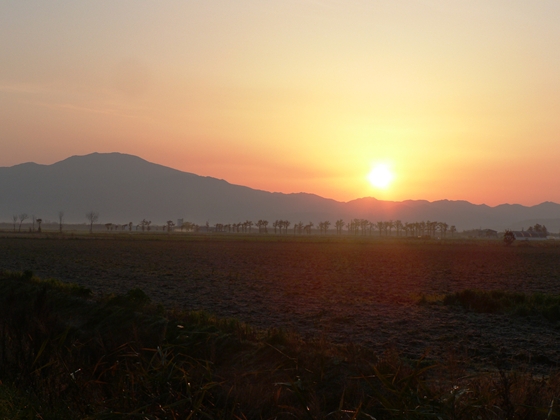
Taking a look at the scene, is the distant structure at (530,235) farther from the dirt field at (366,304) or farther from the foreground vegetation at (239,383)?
the foreground vegetation at (239,383)

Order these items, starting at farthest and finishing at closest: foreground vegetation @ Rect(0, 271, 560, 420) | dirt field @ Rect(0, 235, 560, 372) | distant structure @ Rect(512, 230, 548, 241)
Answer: distant structure @ Rect(512, 230, 548, 241) < dirt field @ Rect(0, 235, 560, 372) < foreground vegetation @ Rect(0, 271, 560, 420)

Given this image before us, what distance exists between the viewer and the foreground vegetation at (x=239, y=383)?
5977 mm

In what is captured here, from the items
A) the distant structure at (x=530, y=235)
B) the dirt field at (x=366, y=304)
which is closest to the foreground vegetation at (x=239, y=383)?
the dirt field at (x=366, y=304)

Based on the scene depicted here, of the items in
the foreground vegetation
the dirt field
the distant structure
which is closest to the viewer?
the foreground vegetation

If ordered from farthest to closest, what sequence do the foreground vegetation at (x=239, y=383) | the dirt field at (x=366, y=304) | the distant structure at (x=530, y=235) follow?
1. the distant structure at (x=530, y=235)
2. the dirt field at (x=366, y=304)
3. the foreground vegetation at (x=239, y=383)

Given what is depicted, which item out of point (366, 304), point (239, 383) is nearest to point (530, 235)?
point (366, 304)

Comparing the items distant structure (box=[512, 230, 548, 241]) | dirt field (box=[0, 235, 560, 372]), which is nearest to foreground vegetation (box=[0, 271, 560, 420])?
dirt field (box=[0, 235, 560, 372])

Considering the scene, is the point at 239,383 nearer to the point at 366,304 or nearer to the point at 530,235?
the point at 366,304

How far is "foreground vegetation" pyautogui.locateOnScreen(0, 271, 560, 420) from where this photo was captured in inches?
235

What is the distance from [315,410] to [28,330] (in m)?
5.82

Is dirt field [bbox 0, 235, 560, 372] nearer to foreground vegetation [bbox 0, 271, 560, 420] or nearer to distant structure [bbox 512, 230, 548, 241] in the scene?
foreground vegetation [bbox 0, 271, 560, 420]

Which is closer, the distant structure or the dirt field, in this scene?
the dirt field

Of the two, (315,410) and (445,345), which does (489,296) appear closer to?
(445,345)

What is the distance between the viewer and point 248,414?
266 inches
